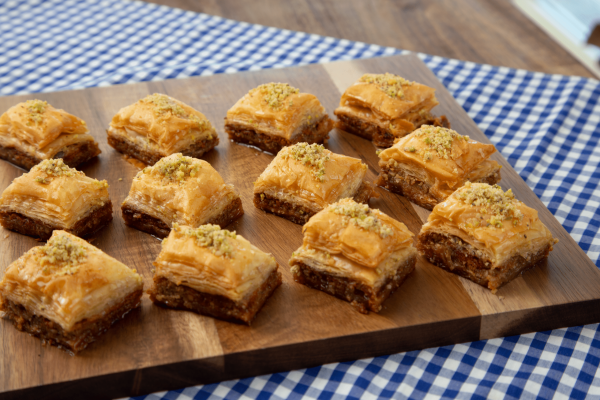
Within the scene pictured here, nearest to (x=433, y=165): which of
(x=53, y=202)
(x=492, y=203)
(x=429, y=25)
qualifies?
(x=492, y=203)

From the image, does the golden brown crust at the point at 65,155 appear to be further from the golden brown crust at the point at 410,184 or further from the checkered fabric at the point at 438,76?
the golden brown crust at the point at 410,184

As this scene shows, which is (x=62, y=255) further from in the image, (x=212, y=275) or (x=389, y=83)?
(x=389, y=83)

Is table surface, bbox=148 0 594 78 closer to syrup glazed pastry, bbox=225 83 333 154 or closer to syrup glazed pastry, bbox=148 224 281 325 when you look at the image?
syrup glazed pastry, bbox=225 83 333 154

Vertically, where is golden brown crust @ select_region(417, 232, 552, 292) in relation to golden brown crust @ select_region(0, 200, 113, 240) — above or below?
below

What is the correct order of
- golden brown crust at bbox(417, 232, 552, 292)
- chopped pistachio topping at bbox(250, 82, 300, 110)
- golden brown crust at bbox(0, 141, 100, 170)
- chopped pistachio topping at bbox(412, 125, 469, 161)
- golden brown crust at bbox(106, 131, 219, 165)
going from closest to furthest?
golden brown crust at bbox(417, 232, 552, 292), chopped pistachio topping at bbox(412, 125, 469, 161), golden brown crust at bbox(0, 141, 100, 170), golden brown crust at bbox(106, 131, 219, 165), chopped pistachio topping at bbox(250, 82, 300, 110)

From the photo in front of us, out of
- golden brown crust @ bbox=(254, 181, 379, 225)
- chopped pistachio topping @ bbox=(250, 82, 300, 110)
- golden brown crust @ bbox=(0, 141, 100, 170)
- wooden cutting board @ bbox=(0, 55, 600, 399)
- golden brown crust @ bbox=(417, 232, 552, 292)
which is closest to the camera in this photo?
wooden cutting board @ bbox=(0, 55, 600, 399)

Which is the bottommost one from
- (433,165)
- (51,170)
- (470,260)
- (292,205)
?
(470,260)

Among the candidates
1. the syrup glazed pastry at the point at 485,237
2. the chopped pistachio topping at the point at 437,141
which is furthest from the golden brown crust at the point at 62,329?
the chopped pistachio topping at the point at 437,141

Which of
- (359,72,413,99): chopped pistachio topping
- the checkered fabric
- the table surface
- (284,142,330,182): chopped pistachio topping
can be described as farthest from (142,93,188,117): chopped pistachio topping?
the table surface
